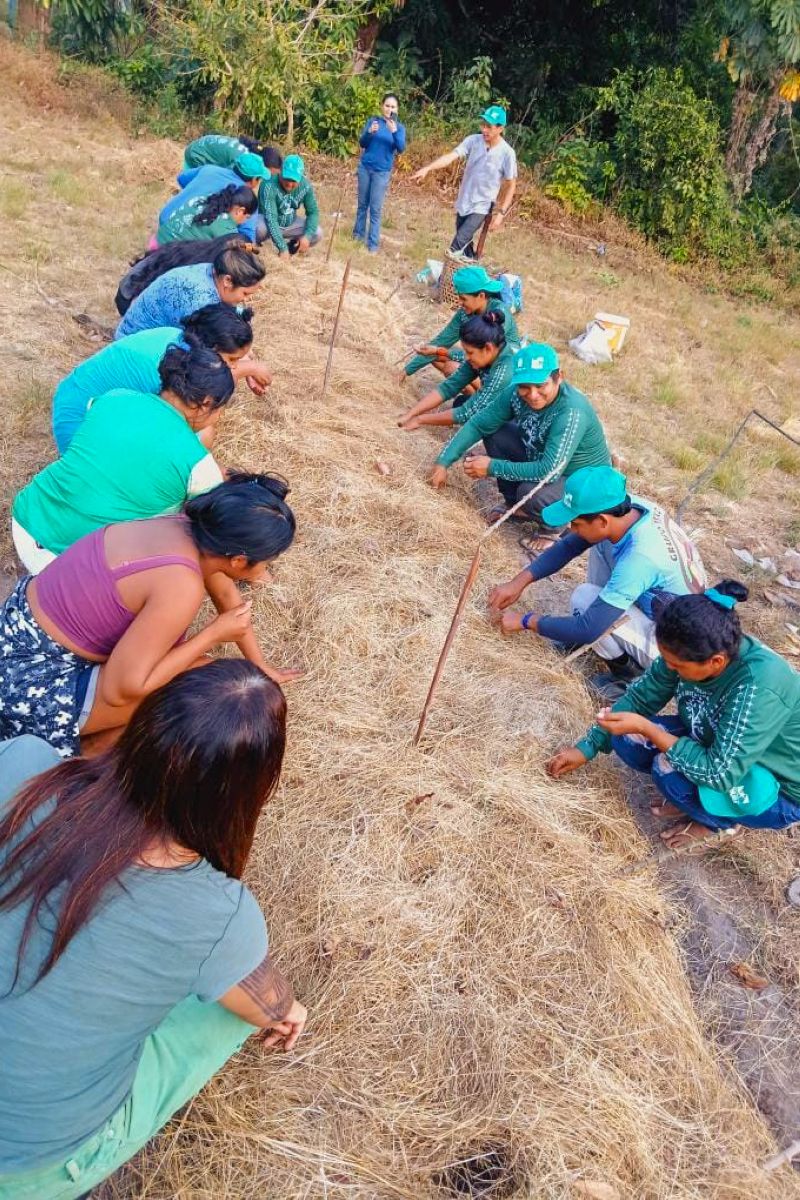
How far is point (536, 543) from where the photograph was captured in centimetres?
429

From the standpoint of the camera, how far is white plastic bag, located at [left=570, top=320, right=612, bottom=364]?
670 cm

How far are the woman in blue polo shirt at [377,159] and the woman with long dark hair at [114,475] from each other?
582cm

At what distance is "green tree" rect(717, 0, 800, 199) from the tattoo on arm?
11.0 metres

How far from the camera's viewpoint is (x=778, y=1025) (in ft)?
7.66

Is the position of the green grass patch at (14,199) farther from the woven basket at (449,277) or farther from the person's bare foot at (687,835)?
the person's bare foot at (687,835)

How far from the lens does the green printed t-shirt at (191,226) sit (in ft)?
16.3

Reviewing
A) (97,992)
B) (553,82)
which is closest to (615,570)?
(97,992)

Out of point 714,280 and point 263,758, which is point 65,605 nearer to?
point 263,758

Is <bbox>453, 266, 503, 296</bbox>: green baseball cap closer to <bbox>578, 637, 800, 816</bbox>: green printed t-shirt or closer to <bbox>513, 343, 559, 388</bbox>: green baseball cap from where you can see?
<bbox>513, 343, 559, 388</bbox>: green baseball cap

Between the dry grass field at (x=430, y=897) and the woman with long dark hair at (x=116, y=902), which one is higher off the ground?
the woman with long dark hair at (x=116, y=902)

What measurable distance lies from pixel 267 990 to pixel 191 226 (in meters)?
4.64

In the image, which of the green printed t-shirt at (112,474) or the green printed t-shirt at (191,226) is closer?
the green printed t-shirt at (112,474)

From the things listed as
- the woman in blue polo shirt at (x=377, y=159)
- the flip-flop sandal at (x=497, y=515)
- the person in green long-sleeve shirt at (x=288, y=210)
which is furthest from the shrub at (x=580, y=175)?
the flip-flop sandal at (x=497, y=515)

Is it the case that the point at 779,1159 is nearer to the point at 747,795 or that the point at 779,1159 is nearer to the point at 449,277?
the point at 747,795
